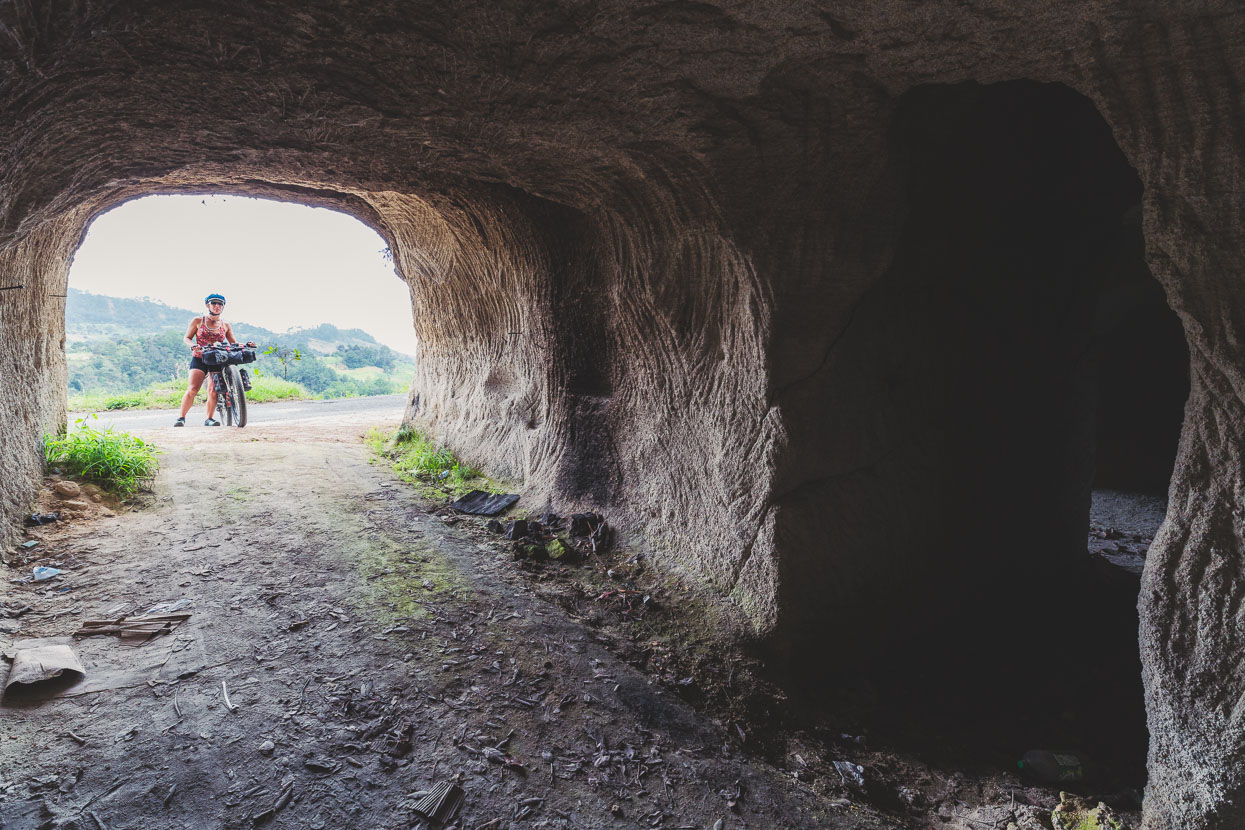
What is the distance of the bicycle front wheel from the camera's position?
939 cm

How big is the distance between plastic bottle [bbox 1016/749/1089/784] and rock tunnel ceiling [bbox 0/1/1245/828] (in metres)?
0.86

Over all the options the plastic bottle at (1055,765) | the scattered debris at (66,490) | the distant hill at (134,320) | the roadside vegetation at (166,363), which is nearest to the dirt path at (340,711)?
the scattered debris at (66,490)

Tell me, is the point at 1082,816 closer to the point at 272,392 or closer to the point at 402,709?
the point at 402,709

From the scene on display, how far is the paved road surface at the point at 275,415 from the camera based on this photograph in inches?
415

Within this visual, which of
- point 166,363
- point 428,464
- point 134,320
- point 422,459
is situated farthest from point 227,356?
point 134,320

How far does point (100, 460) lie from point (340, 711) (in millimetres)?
4464

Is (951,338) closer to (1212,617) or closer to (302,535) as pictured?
(1212,617)

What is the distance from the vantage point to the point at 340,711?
2852mm

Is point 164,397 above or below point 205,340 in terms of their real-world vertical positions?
below

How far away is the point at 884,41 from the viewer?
2.40 meters

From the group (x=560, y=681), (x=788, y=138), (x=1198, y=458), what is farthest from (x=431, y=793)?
(x=788, y=138)

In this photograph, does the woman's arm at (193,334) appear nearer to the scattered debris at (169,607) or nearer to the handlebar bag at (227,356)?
the handlebar bag at (227,356)

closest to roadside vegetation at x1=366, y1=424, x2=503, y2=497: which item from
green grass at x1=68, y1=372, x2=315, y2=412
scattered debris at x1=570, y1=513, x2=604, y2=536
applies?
scattered debris at x1=570, y1=513, x2=604, y2=536

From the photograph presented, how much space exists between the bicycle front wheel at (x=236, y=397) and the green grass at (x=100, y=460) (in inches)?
136
